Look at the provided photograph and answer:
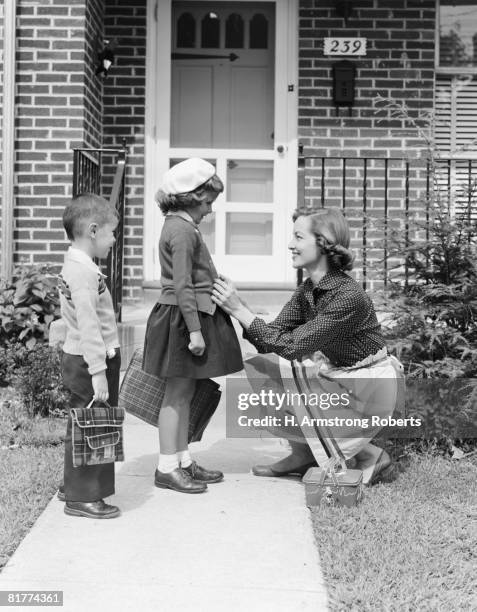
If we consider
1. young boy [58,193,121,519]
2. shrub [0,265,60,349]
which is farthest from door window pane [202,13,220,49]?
young boy [58,193,121,519]

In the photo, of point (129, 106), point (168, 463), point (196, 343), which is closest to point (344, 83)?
point (129, 106)

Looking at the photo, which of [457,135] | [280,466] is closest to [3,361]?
[280,466]

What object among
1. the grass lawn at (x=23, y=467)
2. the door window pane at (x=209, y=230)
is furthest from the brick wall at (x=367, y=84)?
the grass lawn at (x=23, y=467)

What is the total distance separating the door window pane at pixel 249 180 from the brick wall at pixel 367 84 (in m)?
0.41

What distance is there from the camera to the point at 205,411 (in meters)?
3.95

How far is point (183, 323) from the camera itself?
12.0 feet

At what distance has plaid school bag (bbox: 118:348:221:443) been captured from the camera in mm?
3871

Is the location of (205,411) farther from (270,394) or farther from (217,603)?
(217,603)

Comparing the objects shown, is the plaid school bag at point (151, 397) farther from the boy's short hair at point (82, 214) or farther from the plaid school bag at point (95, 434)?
the boy's short hair at point (82, 214)

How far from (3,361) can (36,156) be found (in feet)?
5.61

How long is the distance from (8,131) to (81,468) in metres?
3.75

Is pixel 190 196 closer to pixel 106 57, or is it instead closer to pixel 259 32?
pixel 106 57

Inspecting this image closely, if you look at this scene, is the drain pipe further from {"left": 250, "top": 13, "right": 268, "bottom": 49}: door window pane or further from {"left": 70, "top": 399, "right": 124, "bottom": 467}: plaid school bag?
{"left": 70, "top": 399, "right": 124, "bottom": 467}: plaid school bag

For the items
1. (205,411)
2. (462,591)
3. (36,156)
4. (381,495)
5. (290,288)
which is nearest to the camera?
(462,591)
